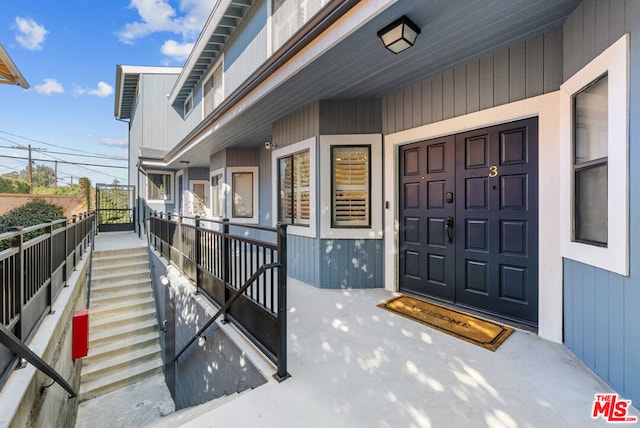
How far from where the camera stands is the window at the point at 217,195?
7.54 meters

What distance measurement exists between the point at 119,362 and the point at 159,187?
7676 millimetres

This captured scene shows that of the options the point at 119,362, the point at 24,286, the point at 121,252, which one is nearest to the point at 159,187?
the point at 121,252

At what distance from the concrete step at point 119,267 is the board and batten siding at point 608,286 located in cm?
753

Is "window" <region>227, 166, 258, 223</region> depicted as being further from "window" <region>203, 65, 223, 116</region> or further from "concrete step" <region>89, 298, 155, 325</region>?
"concrete step" <region>89, 298, 155, 325</region>

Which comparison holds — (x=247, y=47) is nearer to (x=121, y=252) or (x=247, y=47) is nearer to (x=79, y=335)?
(x=121, y=252)

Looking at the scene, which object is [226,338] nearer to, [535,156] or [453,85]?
[535,156]

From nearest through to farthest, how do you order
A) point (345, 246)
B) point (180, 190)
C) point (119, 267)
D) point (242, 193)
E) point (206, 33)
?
point (345, 246) < point (119, 267) < point (206, 33) < point (242, 193) < point (180, 190)

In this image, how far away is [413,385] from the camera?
189cm

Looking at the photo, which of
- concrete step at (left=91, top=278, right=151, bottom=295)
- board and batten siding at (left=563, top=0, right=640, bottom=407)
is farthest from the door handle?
concrete step at (left=91, top=278, right=151, bottom=295)

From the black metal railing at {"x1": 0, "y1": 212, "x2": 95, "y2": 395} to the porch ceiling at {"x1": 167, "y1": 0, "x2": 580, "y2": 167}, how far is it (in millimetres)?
2939

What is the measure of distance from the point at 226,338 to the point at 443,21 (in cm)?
343

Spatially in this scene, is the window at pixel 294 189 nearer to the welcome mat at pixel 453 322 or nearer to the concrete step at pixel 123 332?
the welcome mat at pixel 453 322

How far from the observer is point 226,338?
271cm

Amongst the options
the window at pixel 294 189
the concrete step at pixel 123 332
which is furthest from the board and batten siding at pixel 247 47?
the concrete step at pixel 123 332
